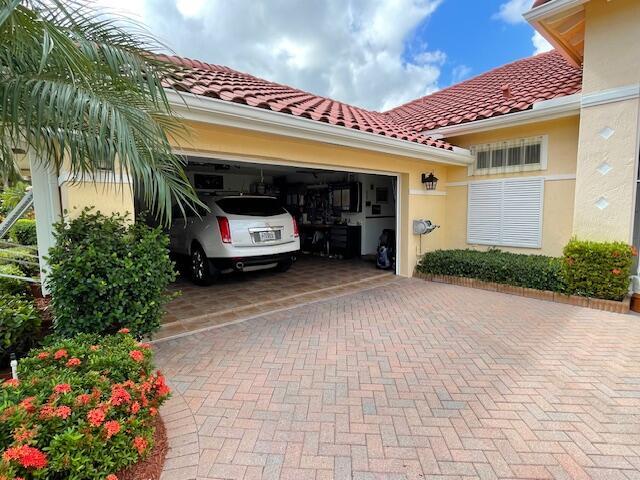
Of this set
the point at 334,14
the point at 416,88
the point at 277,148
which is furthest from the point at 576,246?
the point at 416,88

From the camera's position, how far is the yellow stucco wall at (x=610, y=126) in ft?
17.4

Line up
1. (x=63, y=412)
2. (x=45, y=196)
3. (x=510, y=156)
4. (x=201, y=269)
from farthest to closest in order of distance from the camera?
(x=510, y=156) < (x=201, y=269) < (x=45, y=196) < (x=63, y=412)

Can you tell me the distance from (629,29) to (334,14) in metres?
6.44

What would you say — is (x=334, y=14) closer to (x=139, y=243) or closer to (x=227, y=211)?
(x=227, y=211)

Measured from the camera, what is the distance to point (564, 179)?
659cm

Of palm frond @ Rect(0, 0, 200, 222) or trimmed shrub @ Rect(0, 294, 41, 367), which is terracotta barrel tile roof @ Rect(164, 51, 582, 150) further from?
trimmed shrub @ Rect(0, 294, 41, 367)

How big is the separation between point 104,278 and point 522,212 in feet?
25.1

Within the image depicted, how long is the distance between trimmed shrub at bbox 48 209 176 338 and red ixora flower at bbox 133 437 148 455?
1.50 metres

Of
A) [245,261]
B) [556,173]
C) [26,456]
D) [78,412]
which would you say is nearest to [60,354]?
[78,412]

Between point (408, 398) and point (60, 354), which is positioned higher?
point (60, 354)

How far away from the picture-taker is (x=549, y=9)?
555cm

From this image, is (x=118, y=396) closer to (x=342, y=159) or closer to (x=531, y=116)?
(x=342, y=159)

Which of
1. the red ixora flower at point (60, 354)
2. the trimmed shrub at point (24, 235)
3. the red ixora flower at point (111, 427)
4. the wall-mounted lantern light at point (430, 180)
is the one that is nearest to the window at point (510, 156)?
the wall-mounted lantern light at point (430, 180)

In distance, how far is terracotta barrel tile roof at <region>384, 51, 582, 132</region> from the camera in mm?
6984
